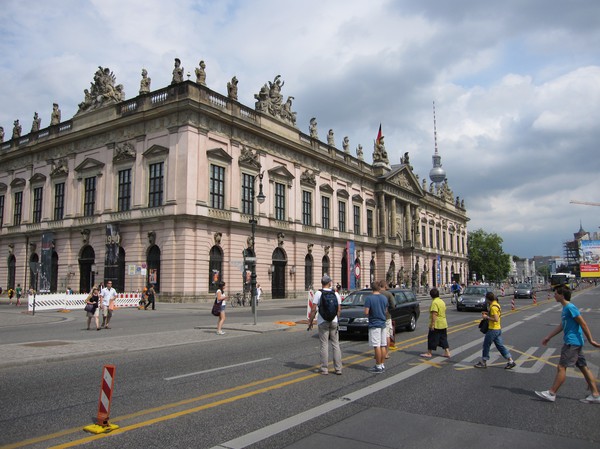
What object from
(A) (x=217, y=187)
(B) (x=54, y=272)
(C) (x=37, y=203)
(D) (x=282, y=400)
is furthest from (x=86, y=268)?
(D) (x=282, y=400)

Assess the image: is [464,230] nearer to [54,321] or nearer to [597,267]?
[597,267]

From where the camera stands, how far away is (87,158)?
136 ft

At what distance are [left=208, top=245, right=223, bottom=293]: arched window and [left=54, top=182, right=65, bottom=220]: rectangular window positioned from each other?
16.9m

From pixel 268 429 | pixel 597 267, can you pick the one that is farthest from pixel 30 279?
pixel 597 267

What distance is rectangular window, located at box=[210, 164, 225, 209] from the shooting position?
3753cm

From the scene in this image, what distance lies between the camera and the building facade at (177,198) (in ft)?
117

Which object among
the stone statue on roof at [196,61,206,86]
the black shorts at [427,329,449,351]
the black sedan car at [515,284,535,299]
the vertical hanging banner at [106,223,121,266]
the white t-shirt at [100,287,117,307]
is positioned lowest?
the black sedan car at [515,284,535,299]

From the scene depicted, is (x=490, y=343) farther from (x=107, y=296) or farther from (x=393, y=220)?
(x=393, y=220)

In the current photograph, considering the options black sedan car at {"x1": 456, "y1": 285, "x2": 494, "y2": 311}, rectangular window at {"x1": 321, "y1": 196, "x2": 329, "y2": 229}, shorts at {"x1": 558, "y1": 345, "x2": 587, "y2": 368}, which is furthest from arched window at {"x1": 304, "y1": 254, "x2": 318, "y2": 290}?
shorts at {"x1": 558, "y1": 345, "x2": 587, "y2": 368}

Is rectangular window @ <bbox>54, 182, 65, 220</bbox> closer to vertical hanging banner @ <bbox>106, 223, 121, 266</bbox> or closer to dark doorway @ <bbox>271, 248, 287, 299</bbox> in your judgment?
vertical hanging banner @ <bbox>106, 223, 121, 266</bbox>

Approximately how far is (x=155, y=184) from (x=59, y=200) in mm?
13389

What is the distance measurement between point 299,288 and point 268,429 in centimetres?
4059

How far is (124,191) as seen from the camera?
3925cm

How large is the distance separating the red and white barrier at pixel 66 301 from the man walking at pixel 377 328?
25.3m
